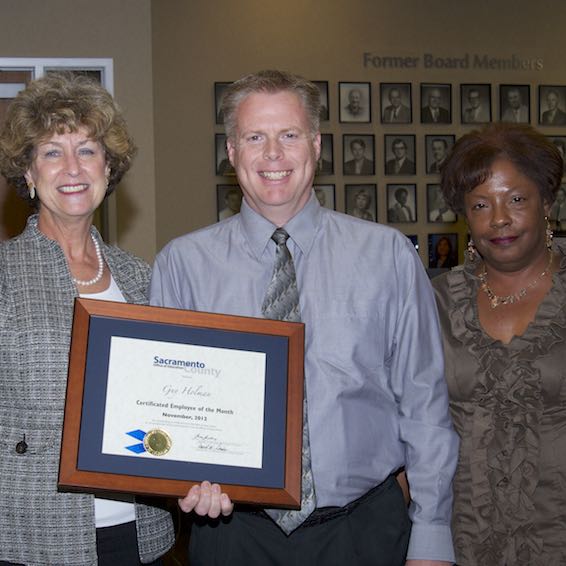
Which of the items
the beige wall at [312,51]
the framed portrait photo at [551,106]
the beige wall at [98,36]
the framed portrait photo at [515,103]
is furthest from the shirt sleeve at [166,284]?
the framed portrait photo at [551,106]

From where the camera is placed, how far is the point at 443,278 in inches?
105

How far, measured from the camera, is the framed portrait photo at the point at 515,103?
7.89 metres

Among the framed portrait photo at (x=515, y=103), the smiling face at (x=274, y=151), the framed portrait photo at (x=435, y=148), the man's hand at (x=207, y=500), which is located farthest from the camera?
the framed portrait photo at (x=515, y=103)

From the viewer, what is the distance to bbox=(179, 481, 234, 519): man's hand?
1.97 m

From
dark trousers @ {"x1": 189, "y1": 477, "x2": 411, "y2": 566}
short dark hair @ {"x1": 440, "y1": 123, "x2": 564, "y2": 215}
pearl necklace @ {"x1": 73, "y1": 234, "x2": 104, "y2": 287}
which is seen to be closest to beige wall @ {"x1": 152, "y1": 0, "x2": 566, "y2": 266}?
pearl necklace @ {"x1": 73, "y1": 234, "x2": 104, "y2": 287}

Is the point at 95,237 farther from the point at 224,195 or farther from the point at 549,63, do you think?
the point at 549,63

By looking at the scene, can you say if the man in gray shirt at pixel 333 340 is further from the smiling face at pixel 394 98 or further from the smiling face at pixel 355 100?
the smiling face at pixel 394 98

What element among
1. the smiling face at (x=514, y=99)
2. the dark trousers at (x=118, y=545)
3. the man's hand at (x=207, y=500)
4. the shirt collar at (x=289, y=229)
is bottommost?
the dark trousers at (x=118, y=545)

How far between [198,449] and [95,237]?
36.3 inches

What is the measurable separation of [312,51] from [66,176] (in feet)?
17.8

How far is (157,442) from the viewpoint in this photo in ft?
6.58

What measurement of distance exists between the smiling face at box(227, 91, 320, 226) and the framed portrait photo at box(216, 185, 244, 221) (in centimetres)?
512

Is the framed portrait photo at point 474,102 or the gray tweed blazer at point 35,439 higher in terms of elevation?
the framed portrait photo at point 474,102
